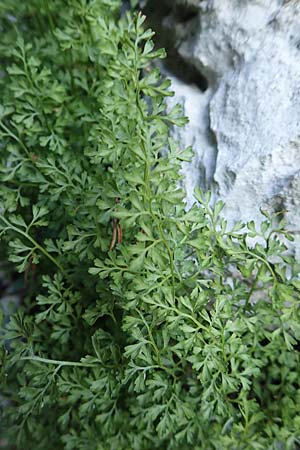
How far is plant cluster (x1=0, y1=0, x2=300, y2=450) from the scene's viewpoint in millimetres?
954

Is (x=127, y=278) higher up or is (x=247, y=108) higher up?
(x=247, y=108)

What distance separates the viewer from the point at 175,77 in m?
1.38

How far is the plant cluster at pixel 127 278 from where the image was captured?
954 mm

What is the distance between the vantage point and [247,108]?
3.82 feet

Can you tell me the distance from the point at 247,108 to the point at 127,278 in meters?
0.54

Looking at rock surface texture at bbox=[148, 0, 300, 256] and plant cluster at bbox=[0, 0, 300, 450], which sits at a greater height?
rock surface texture at bbox=[148, 0, 300, 256]

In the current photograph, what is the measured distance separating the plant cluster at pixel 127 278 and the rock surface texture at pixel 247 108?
0.30ft

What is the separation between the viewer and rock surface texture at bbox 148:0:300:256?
1.12 metres

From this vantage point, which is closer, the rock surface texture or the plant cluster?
the plant cluster

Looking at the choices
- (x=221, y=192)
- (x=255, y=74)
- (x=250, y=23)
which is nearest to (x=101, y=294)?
(x=221, y=192)

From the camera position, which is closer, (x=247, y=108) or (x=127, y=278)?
(x=127, y=278)

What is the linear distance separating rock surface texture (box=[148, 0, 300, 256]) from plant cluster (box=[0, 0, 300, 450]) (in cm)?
9

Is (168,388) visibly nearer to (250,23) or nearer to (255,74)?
(255,74)

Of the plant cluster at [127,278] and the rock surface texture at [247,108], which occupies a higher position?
the rock surface texture at [247,108]
